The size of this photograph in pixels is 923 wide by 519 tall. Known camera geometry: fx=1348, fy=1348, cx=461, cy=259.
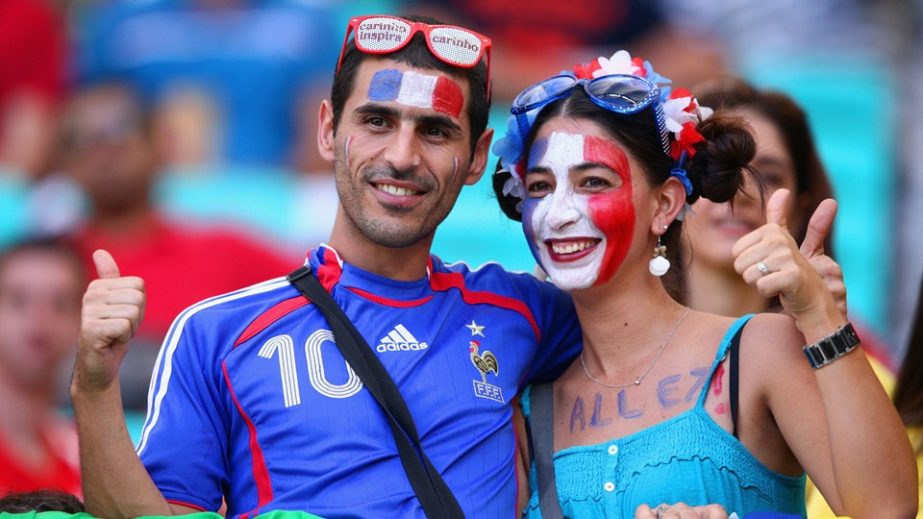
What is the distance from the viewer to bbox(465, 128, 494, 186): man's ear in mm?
4227

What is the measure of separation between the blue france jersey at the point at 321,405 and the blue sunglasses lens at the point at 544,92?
2.15 feet

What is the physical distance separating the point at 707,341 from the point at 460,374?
28.5 inches

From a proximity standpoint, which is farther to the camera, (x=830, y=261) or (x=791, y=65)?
(x=791, y=65)

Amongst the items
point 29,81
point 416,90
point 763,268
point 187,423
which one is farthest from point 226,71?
point 763,268

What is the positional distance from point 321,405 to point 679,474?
39.9 inches

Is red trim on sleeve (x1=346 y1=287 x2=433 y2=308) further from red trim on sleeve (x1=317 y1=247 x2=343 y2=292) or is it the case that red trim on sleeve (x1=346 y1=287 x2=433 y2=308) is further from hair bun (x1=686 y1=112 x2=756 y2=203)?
hair bun (x1=686 y1=112 x2=756 y2=203)

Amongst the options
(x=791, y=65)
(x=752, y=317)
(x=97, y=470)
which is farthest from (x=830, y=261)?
(x=791, y=65)

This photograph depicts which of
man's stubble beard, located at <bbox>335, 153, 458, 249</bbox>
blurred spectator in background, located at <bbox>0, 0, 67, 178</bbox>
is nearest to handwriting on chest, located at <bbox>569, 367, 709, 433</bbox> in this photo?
man's stubble beard, located at <bbox>335, 153, 458, 249</bbox>

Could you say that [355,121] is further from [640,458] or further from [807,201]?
[807,201]

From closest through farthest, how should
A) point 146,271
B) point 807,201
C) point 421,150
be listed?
point 421,150, point 807,201, point 146,271

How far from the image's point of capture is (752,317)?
12.6 ft

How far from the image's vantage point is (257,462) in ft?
12.4

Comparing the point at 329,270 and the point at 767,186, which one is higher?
the point at 767,186

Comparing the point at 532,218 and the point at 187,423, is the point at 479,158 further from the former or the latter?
the point at 187,423
